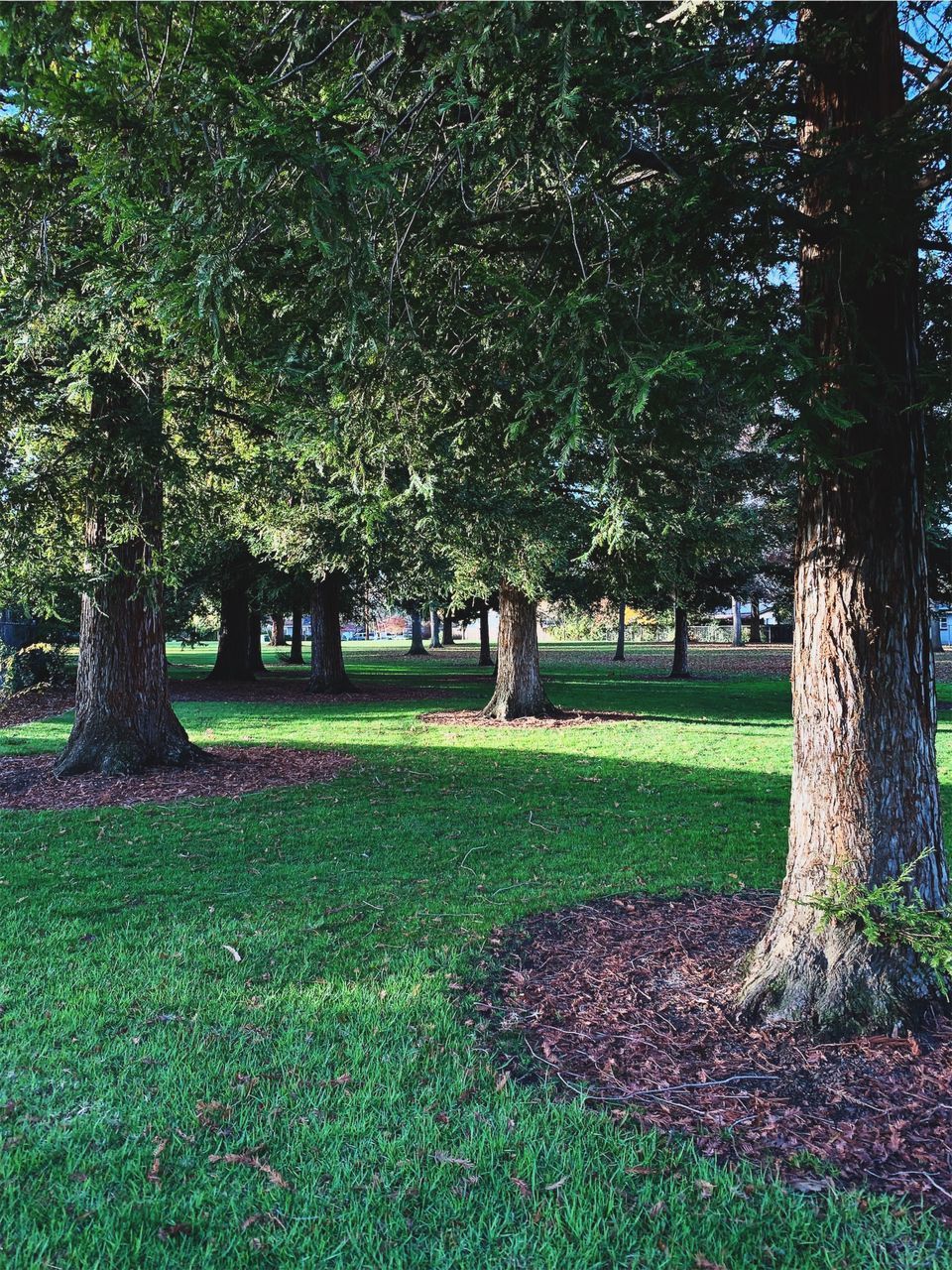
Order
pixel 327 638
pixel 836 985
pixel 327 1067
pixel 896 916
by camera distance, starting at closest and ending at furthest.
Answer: pixel 327 1067, pixel 896 916, pixel 836 985, pixel 327 638

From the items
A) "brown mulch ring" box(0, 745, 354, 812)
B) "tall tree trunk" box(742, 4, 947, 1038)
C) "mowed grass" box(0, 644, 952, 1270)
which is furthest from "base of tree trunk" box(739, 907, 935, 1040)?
"brown mulch ring" box(0, 745, 354, 812)

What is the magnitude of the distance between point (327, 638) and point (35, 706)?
742cm

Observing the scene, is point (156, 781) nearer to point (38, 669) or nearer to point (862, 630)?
point (862, 630)

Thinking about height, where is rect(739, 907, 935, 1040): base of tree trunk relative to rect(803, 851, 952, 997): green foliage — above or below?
below

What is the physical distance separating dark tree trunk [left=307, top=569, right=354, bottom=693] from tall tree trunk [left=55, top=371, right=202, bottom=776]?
11107 millimetres

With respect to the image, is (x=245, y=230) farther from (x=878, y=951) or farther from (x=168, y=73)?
(x=878, y=951)

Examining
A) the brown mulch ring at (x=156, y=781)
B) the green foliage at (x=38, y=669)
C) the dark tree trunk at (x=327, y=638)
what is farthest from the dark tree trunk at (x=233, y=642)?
the brown mulch ring at (x=156, y=781)

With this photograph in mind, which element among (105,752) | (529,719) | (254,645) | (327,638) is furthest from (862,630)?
(254,645)

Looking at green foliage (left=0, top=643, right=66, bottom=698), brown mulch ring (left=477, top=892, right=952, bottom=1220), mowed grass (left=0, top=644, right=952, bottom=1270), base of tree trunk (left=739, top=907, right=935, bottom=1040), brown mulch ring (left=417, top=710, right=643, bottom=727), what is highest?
green foliage (left=0, top=643, right=66, bottom=698)

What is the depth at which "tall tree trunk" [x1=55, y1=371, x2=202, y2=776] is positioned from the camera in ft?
28.7

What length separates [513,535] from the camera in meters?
12.8

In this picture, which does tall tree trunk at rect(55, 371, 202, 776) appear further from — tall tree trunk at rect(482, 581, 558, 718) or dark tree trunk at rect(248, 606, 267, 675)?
dark tree trunk at rect(248, 606, 267, 675)

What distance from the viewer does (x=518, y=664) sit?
17.0 m

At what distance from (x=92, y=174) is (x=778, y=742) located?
42.9ft
